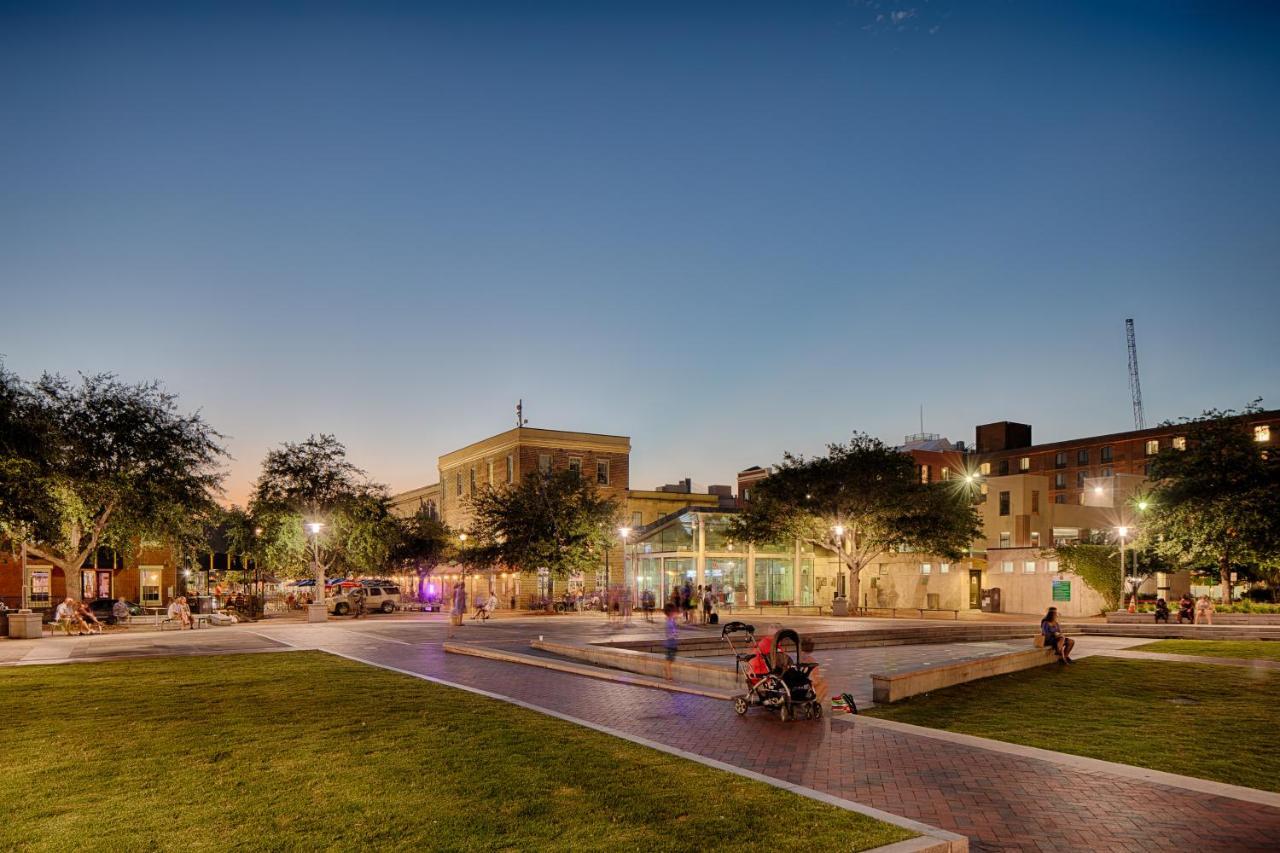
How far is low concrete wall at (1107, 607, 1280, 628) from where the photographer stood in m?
32.1

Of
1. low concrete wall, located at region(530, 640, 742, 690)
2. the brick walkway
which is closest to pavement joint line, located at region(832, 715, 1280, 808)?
the brick walkway

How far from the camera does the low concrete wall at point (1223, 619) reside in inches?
1266

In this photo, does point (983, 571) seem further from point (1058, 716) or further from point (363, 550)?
point (1058, 716)

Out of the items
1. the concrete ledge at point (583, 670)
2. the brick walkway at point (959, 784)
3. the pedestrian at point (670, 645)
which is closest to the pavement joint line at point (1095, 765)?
→ the brick walkway at point (959, 784)

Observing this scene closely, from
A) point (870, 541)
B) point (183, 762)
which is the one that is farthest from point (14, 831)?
point (870, 541)

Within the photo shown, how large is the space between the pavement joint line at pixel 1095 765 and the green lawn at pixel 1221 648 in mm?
14433

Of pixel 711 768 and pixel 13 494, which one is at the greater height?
pixel 13 494

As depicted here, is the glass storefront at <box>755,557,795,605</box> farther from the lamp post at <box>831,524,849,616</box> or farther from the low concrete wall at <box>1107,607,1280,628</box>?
the low concrete wall at <box>1107,607,1280,628</box>

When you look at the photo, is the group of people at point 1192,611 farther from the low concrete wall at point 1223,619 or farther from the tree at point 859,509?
the tree at point 859,509

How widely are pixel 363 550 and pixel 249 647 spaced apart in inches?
854

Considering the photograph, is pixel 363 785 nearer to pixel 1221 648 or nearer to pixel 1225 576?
pixel 1221 648

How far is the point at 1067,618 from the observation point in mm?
40781

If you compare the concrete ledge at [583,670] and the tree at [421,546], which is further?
the tree at [421,546]

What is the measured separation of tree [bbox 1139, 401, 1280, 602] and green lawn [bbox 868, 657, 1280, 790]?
697 inches
